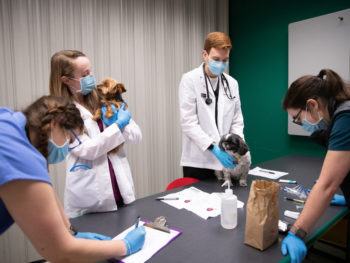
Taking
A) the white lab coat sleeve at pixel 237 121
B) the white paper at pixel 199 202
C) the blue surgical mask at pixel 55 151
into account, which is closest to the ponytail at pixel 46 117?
the blue surgical mask at pixel 55 151

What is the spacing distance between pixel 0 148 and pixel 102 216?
765 millimetres

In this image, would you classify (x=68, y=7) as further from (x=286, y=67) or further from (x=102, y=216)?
(x=286, y=67)

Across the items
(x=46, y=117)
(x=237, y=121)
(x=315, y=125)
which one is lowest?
(x=237, y=121)

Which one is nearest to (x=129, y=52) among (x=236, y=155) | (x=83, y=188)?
(x=236, y=155)

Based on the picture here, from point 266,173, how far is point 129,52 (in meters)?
1.80

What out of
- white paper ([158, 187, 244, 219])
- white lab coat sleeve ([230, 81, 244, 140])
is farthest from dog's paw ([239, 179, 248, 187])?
white lab coat sleeve ([230, 81, 244, 140])

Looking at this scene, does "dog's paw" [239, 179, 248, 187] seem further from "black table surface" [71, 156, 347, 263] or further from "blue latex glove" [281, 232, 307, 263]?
"blue latex glove" [281, 232, 307, 263]

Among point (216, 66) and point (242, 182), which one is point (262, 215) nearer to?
point (242, 182)

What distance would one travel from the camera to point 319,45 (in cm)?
281

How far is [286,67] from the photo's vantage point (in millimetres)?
3197

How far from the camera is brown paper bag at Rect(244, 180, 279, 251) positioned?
3.38 feet

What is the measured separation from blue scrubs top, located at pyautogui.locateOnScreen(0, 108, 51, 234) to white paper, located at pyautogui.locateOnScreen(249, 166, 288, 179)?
161 centimetres

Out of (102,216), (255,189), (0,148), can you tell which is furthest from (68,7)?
(255,189)

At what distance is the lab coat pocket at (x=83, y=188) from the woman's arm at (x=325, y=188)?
949 mm
